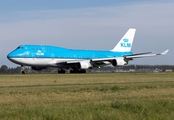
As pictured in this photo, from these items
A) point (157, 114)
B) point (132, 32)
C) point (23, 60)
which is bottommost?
point (157, 114)

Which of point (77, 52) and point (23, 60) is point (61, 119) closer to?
point (23, 60)

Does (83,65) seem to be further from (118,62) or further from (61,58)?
(118,62)

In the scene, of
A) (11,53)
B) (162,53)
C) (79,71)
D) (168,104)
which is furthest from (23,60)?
(168,104)

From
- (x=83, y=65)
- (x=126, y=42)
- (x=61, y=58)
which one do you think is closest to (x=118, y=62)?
(x=83, y=65)

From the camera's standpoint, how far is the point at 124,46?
64.5 m

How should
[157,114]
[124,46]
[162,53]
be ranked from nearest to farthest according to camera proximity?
[157,114], [162,53], [124,46]

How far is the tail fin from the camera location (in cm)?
6360

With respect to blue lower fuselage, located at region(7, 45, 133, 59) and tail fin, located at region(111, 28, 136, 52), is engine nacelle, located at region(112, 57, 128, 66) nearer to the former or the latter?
blue lower fuselage, located at region(7, 45, 133, 59)

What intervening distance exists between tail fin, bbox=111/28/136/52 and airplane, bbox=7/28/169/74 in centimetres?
280

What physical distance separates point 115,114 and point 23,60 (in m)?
37.5

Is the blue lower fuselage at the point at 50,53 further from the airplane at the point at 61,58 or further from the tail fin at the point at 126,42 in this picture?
the tail fin at the point at 126,42

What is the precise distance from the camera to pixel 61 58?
50844 millimetres

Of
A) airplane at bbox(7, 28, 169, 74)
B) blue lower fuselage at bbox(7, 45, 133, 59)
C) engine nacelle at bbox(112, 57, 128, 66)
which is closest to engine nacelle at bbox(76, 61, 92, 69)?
airplane at bbox(7, 28, 169, 74)

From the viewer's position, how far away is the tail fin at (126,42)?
63600mm
